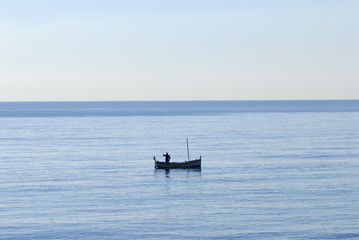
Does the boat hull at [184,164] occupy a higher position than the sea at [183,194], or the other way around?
the boat hull at [184,164]

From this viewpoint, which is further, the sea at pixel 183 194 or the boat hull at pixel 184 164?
the boat hull at pixel 184 164

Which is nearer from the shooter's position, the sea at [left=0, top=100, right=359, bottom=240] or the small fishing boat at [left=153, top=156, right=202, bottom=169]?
the sea at [left=0, top=100, right=359, bottom=240]

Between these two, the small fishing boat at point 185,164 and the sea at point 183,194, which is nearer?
the sea at point 183,194

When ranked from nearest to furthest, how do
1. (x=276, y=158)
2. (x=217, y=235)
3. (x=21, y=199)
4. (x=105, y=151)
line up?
(x=217, y=235), (x=21, y=199), (x=276, y=158), (x=105, y=151)

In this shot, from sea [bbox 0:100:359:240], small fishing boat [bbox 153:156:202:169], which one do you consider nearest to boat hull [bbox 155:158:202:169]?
small fishing boat [bbox 153:156:202:169]

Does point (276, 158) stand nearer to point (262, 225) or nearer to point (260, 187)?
point (260, 187)

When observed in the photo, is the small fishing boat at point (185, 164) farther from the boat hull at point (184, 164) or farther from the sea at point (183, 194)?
the sea at point (183, 194)

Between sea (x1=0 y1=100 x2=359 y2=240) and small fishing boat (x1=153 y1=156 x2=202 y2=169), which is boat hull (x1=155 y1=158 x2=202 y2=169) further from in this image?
sea (x1=0 y1=100 x2=359 y2=240)

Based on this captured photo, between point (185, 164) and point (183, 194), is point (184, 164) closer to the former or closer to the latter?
point (185, 164)

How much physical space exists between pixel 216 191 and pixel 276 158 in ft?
96.7

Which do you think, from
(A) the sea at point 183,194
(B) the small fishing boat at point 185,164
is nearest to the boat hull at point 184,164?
(B) the small fishing boat at point 185,164

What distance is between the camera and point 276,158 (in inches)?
3339

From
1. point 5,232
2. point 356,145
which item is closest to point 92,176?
point 5,232

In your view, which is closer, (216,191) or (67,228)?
(67,228)
